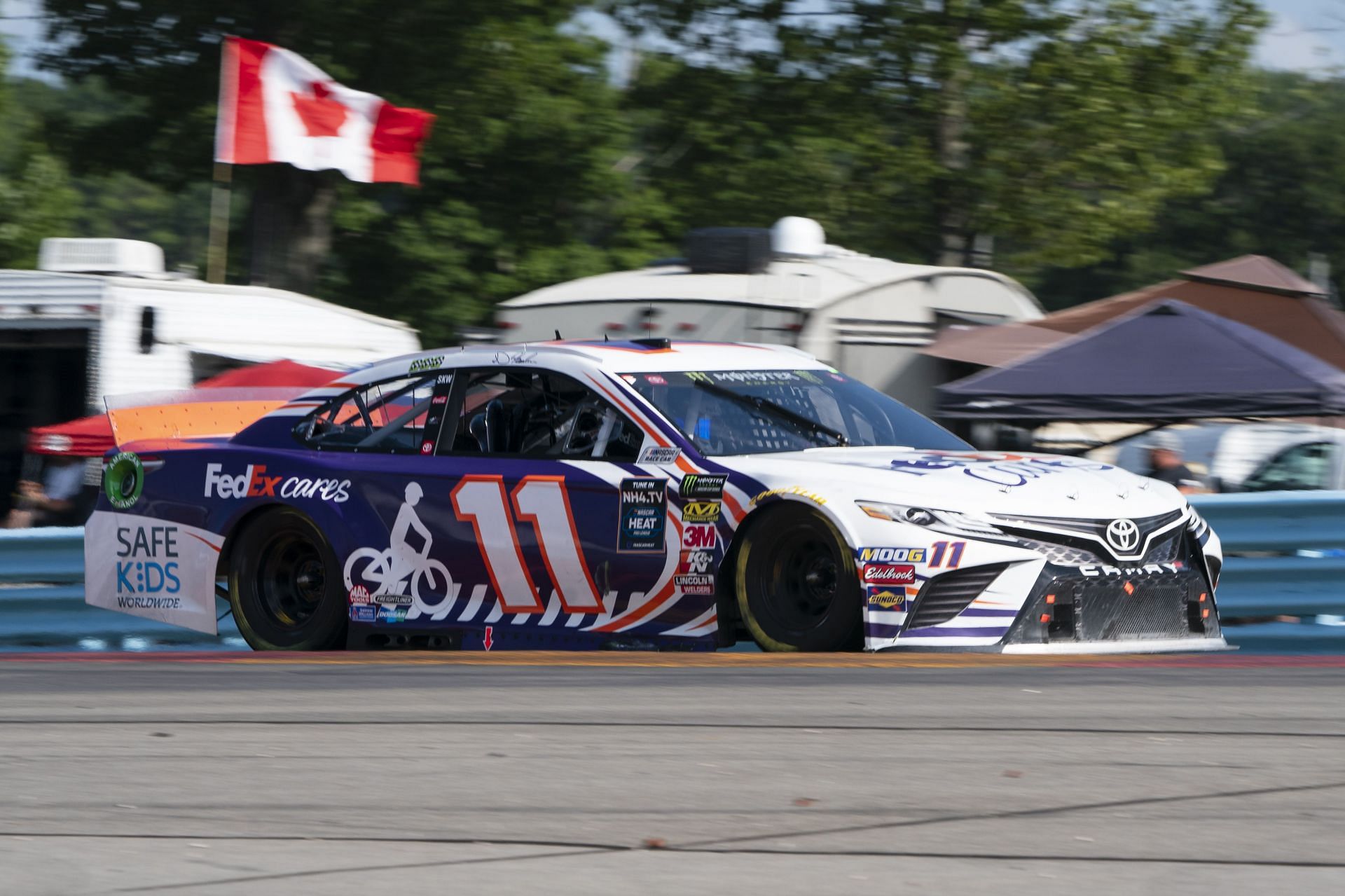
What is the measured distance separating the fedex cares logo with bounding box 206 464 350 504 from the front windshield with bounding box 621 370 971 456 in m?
1.58

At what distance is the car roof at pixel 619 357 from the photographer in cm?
887

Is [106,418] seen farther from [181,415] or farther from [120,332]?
Result: [181,415]

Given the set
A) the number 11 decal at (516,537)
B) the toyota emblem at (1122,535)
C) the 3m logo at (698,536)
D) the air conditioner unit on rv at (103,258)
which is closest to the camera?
the toyota emblem at (1122,535)

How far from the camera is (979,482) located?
7.81m

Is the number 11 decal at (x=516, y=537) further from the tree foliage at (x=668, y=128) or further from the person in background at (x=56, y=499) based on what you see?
the tree foliage at (x=668, y=128)

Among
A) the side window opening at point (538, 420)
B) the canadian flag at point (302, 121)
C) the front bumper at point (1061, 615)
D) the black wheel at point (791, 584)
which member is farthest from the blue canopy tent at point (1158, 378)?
the canadian flag at point (302, 121)

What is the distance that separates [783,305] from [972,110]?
14.8 m

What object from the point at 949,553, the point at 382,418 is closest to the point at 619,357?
the point at 382,418

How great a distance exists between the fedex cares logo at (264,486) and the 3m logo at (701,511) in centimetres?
188

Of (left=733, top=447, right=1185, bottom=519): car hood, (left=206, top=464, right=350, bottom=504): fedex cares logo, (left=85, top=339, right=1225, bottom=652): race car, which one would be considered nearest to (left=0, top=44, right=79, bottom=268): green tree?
(left=206, top=464, right=350, bottom=504): fedex cares logo

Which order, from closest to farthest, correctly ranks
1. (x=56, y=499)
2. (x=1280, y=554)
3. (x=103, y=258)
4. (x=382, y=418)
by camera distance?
(x=382, y=418) → (x=1280, y=554) → (x=56, y=499) → (x=103, y=258)

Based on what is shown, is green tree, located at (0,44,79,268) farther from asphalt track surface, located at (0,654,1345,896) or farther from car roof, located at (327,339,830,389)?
asphalt track surface, located at (0,654,1345,896)

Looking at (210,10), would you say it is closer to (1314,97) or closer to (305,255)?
(305,255)

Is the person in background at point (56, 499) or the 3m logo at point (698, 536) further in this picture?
the person in background at point (56, 499)
